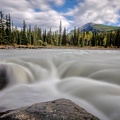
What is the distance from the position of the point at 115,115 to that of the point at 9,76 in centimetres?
617

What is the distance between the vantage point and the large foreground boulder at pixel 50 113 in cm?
390

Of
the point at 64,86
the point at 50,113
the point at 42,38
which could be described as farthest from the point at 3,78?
the point at 42,38

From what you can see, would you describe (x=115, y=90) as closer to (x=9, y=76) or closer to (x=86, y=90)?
(x=86, y=90)

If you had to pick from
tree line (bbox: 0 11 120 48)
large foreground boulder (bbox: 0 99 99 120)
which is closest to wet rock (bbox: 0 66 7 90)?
large foreground boulder (bbox: 0 99 99 120)

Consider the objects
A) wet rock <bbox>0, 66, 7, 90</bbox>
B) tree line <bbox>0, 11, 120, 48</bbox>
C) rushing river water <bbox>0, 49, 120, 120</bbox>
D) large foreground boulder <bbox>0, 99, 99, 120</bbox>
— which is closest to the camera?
large foreground boulder <bbox>0, 99, 99, 120</bbox>

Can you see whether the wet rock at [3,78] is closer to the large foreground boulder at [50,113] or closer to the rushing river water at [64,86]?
the rushing river water at [64,86]

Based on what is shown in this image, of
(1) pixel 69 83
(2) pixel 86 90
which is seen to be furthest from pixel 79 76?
(2) pixel 86 90

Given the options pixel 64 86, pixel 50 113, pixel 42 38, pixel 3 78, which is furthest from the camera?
pixel 42 38

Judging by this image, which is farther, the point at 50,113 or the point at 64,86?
the point at 64,86

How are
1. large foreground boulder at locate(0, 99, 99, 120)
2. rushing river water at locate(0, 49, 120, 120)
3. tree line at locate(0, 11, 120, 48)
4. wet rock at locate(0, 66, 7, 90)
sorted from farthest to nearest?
tree line at locate(0, 11, 120, 48), wet rock at locate(0, 66, 7, 90), rushing river water at locate(0, 49, 120, 120), large foreground boulder at locate(0, 99, 99, 120)

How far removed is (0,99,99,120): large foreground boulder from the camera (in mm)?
3901

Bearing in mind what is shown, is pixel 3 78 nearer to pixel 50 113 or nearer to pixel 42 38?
pixel 50 113

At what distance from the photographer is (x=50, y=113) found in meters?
4.09

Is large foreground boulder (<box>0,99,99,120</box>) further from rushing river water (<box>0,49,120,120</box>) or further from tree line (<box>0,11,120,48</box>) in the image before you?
tree line (<box>0,11,120,48</box>)
